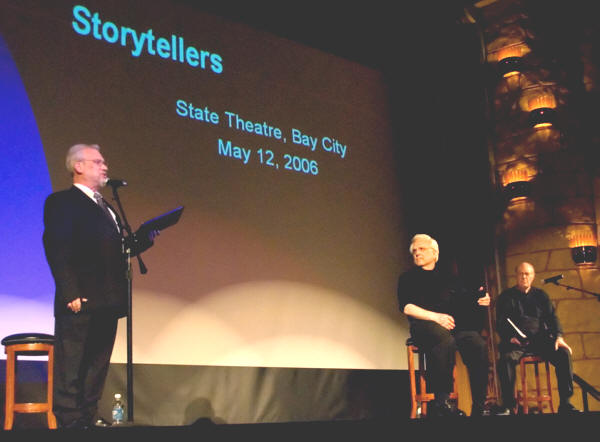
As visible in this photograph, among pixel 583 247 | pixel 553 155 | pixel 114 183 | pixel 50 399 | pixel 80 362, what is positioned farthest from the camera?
pixel 553 155

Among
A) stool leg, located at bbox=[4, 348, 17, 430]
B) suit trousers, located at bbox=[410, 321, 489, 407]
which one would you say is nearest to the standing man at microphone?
suit trousers, located at bbox=[410, 321, 489, 407]

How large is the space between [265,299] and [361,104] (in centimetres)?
210

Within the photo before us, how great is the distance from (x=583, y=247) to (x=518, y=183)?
2.69 ft

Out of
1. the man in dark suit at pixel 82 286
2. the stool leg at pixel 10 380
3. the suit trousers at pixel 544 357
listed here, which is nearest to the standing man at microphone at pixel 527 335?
the suit trousers at pixel 544 357

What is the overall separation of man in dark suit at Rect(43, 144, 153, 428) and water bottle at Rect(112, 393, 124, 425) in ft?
4.00

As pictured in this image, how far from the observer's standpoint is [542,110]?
670cm

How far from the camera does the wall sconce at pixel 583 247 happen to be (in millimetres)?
6375

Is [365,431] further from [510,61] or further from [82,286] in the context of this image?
[510,61]

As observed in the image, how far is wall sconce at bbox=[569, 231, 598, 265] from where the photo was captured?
251 inches

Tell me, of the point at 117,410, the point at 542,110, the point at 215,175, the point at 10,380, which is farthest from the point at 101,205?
the point at 542,110

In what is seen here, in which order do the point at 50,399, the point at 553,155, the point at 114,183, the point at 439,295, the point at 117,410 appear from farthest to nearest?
the point at 553,155
the point at 117,410
the point at 439,295
the point at 50,399
the point at 114,183

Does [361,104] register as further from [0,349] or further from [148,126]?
[0,349]

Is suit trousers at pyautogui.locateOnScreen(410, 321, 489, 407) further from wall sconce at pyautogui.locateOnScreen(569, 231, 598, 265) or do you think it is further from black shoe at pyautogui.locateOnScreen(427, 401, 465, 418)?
wall sconce at pyautogui.locateOnScreen(569, 231, 598, 265)

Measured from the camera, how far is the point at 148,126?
194 inches
